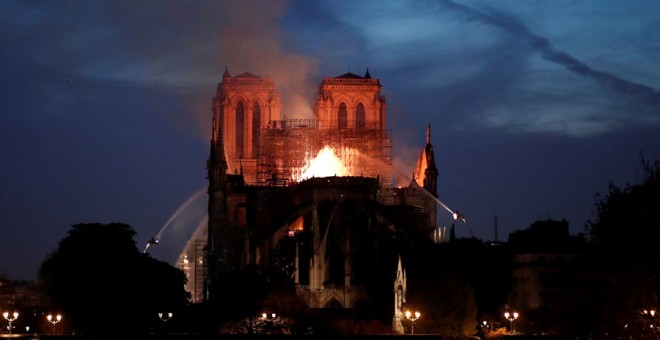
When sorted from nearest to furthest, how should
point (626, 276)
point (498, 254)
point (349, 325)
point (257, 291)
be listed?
point (626, 276)
point (349, 325)
point (257, 291)
point (498, 254)

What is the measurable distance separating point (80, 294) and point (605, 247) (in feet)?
140

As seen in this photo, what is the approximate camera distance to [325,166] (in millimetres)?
141625

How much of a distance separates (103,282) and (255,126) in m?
51.0

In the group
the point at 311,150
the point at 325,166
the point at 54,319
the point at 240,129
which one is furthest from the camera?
the point at 240,129

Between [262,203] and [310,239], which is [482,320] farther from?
[262,203]

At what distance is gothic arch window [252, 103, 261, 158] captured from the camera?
150125mm

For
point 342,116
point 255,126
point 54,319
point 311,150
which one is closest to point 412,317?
point 54,319

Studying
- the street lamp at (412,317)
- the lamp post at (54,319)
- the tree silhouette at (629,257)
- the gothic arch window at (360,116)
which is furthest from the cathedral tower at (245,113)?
the tree silhouette at (629,257)

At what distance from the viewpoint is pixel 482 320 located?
341ft

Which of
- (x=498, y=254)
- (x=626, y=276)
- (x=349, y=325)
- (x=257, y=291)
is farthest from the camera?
(x=498, y=254)

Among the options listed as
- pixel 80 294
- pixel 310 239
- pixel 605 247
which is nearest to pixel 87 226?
pixel 80 294

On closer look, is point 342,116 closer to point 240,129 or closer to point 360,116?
point 360,116

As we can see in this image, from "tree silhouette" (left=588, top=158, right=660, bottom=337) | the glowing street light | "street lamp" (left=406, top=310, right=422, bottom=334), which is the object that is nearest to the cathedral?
"street lamp" (left=406, top=310, right=422, bottom=334)

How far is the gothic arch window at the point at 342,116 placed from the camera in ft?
488
